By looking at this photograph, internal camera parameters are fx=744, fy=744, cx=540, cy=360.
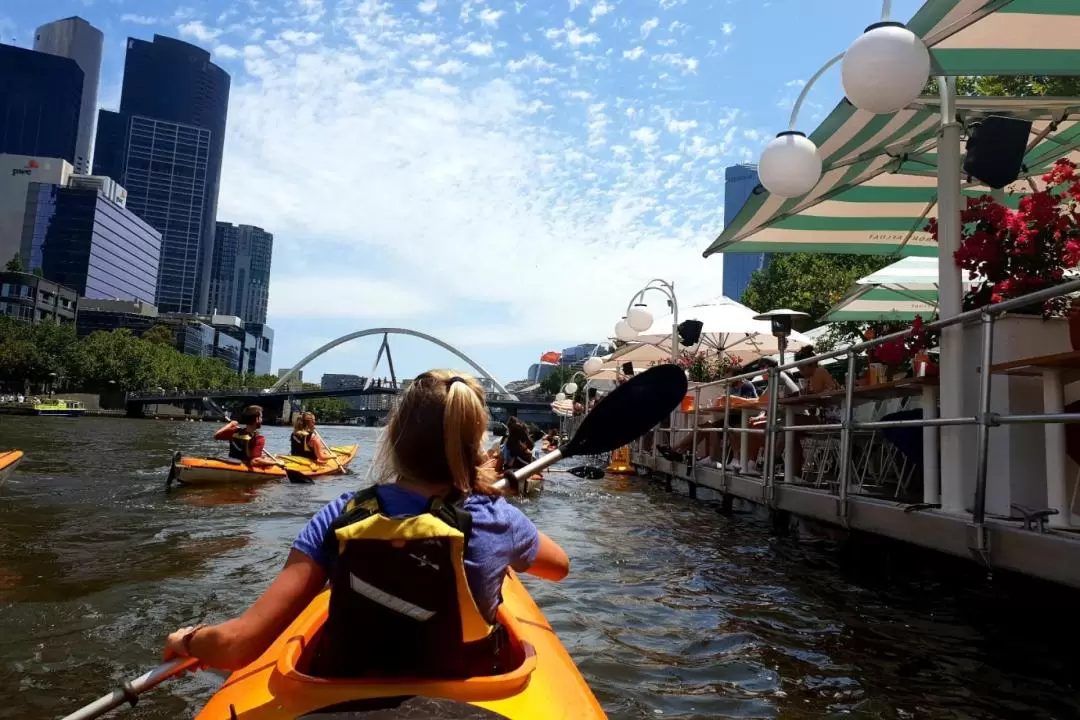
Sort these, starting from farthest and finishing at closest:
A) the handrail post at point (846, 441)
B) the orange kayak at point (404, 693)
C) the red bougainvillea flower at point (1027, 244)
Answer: the handrail post at point (846, 441)
the red bougainvillea flower at point (1027, 244)
the orange kayak at point (404, 693)

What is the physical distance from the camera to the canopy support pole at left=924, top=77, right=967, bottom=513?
4.43 m

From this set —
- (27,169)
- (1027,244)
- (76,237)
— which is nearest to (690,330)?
(1027,244)

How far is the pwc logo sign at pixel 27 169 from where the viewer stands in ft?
390

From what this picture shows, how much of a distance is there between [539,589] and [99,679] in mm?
3007

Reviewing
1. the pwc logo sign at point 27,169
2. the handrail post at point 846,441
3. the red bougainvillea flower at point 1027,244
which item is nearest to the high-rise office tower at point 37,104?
the pwc logo sign at point 27,169

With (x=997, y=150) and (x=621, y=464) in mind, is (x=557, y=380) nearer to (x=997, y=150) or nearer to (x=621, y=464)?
(x=621, y=464)

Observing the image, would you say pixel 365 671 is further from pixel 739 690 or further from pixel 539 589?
pixel 539 589

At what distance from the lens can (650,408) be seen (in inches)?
115

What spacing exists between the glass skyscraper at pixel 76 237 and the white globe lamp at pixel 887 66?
126385 millimetres

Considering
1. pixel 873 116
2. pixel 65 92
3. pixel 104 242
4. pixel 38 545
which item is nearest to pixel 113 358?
pixel 104 242

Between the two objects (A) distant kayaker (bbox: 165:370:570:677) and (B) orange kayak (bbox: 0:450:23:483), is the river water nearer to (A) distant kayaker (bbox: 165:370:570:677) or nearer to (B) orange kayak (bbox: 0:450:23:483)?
(B) orange kayak (bbox: 0:450:23:483)

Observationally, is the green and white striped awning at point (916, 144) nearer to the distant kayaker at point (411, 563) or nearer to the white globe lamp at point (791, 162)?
the white globe lamp at point (791, 162)

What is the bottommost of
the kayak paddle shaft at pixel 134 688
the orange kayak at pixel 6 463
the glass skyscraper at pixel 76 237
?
the orange kayak at pixel 6 463

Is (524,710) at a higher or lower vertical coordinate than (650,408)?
lower
